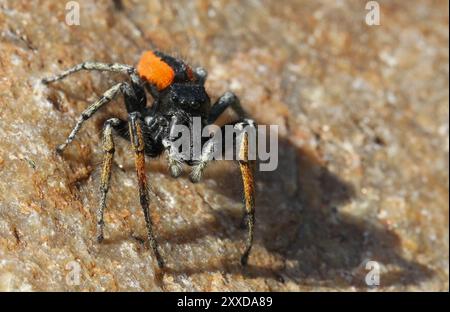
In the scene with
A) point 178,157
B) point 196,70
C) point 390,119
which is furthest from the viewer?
point 390,119

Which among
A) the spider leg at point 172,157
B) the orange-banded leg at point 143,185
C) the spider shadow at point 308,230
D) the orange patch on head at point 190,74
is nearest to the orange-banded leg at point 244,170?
the spider leg at point 172,157

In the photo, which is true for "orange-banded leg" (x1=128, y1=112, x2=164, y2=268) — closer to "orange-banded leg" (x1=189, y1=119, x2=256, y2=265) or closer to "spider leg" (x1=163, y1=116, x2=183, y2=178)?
"spider leg" (x1=163, y1=116, x2=183, y2=178)

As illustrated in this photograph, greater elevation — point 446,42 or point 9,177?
point 446,42

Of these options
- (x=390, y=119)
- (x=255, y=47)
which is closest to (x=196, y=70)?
(x=255, y=47)

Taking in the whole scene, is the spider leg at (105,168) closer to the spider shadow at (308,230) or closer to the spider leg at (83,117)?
the spider leg at (83,117)

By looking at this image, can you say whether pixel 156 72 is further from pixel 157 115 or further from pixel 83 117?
pixel 83 117
